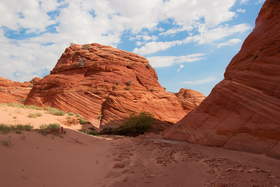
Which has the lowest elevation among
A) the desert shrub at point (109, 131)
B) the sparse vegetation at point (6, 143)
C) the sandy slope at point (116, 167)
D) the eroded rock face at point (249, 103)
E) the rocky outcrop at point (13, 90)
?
the sandy slope at point (116, 167)

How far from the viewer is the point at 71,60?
23984 mm

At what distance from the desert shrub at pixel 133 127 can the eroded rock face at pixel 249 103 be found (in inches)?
187

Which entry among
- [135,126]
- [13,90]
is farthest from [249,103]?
[13,90]

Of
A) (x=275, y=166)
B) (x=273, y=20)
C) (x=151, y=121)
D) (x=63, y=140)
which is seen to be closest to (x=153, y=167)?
(x=275, y=166)

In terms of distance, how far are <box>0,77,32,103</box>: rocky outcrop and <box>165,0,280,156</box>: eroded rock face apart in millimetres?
31090

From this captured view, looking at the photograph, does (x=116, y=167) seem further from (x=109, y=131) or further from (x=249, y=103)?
(x=109, y=131)

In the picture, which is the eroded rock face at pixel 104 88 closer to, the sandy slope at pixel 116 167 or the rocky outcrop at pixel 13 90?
the sandy slope at pixel 116 167

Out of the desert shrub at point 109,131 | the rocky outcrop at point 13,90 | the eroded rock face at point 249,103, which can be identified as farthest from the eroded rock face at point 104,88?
the rocky outcrop at point 13,90

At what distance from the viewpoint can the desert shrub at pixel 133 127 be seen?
48.4 feet

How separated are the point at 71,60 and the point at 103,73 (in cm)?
514

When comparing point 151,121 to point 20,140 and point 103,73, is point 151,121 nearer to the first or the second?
point 103,73

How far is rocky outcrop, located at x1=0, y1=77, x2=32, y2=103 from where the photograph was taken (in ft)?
110

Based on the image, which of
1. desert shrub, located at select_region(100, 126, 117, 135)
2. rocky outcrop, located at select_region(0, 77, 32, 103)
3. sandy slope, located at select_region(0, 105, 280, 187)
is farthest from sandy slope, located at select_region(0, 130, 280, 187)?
rocky outcrop, located at select_region(0, 77, 32, 103)

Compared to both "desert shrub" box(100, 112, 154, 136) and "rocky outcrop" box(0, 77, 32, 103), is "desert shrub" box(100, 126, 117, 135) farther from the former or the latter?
"rocky outcrop" box(0, 77, 32, 103)
